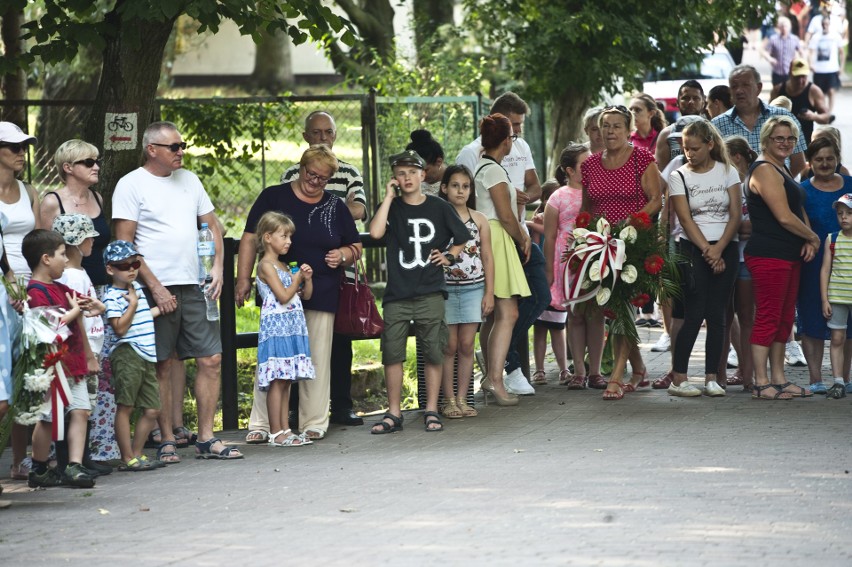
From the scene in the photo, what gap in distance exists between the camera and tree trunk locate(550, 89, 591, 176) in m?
18.8

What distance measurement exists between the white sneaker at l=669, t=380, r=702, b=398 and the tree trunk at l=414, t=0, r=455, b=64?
10958 mm

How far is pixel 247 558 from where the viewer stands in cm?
616

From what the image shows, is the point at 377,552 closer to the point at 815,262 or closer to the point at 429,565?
the point at 429,565

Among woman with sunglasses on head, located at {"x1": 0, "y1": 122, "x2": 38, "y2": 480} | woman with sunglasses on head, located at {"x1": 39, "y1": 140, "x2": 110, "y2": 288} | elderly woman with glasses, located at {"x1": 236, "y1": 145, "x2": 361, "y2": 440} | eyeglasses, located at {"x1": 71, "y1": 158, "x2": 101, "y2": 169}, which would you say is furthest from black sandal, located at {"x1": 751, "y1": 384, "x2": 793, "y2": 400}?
woman with sunglasses on head, located at {"x1": 0, "y1": 122, "x2": 38, "y2": 480}

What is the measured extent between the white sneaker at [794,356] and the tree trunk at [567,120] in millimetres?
7134

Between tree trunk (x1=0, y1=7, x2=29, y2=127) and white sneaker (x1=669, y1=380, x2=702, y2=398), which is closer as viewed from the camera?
white sneaker (x1=669, y1=380, x2=702, y2=398)

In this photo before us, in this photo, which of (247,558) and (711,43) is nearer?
(247,558)

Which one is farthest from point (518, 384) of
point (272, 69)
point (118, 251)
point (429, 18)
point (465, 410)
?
point (272, 69)

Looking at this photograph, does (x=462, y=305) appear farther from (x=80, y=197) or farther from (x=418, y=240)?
(x=80, y=197)

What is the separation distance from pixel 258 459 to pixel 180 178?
→ 178 centimetres

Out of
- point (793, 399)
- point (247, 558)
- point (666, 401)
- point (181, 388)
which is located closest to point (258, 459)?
point (181, 388)

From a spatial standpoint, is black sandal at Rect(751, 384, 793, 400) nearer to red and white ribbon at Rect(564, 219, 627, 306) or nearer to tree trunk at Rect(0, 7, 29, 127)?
red and white ribbon at Rect(564, 219, 627, 306)

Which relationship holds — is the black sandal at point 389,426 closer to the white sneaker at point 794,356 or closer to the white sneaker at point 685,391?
the white sneaker at point 685,391

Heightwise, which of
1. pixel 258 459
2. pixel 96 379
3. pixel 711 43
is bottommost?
pixel 258 459
